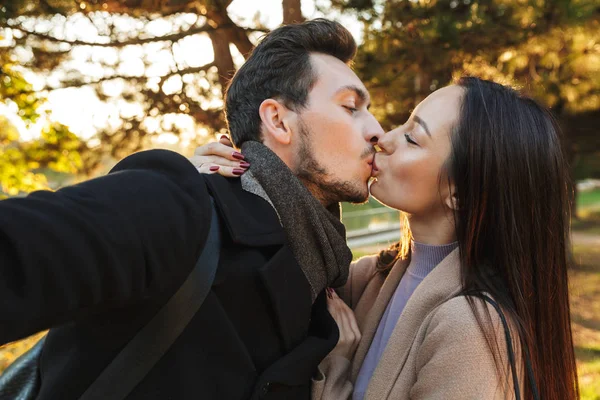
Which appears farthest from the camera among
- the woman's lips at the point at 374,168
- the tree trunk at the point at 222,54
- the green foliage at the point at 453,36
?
the tree trunk at the point at 222,54

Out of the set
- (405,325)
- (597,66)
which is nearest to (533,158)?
(405,325)

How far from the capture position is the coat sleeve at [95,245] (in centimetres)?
110

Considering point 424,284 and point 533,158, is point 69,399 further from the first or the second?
point 533,158

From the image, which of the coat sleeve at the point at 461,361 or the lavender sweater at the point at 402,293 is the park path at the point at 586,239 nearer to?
the lavender sweater at the point at 402,293

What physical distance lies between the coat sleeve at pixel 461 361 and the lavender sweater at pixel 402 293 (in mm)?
332

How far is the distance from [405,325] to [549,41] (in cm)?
493

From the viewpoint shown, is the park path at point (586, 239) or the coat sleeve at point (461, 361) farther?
the park path at point (586, 239)

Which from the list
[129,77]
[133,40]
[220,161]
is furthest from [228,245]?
[129,77]

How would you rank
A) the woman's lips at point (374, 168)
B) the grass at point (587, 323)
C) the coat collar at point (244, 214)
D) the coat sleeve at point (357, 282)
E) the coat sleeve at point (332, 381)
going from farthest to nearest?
the grass at point (587, 323) → the coat sleeve at point (357, 282) → the woman's lips at point (374, 168) → the coat sleeve at point (332, 381) → the coat collar at point (244, 214)

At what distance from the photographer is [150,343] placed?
1.52m

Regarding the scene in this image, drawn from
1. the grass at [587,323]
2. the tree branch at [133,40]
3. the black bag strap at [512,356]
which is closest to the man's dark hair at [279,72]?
the black bag strap at [512,356]

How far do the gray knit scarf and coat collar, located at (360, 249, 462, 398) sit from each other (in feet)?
0.91

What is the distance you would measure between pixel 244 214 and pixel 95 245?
604 millimetres

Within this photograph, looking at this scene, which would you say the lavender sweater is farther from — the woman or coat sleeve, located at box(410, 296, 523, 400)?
coat sleeve, located at box(410, 296, 523, 400)
